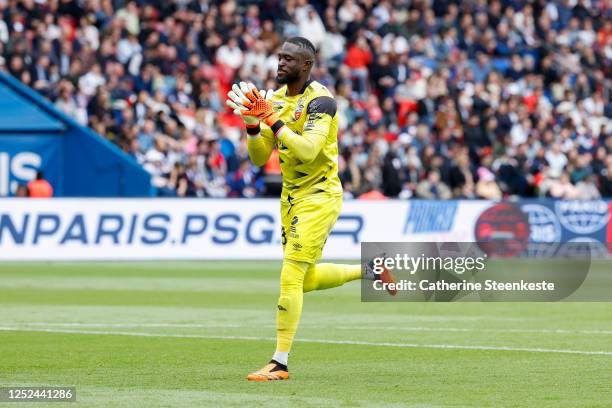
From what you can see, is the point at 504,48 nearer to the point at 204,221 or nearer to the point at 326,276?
the point at 204,221

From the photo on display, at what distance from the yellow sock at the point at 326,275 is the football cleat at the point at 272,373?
773 millimetres

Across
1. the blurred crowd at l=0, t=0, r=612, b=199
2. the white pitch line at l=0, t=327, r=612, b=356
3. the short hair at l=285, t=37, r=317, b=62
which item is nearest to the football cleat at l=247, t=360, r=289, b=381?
the short hair at l=285, t=37, r=317, b=62

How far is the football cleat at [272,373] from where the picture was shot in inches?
365

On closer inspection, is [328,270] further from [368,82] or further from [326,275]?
[368,82]

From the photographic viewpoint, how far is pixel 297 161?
32.5ft

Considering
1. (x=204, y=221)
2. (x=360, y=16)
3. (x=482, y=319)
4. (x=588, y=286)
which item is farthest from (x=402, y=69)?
(x=482, y=319)

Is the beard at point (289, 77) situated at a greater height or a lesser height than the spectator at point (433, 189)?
greater

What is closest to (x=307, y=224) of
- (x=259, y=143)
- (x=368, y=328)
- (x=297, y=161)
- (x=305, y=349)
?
(x=297, y=161)

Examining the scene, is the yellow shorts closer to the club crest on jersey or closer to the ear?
the club crest on jersey

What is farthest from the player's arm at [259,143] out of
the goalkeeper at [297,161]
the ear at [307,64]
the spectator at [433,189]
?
the spectator at [433,189]

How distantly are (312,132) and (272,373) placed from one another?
1.68m

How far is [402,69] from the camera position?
3381 centimetres

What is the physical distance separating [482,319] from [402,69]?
19.4 m

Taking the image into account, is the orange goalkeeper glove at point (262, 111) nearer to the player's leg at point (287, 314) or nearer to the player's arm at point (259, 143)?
the player's arm at point (259, 143)
